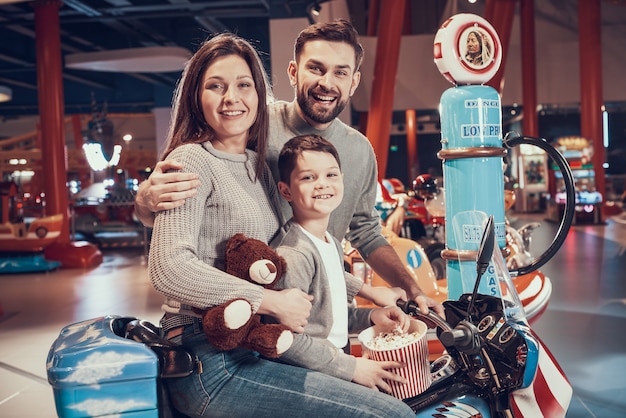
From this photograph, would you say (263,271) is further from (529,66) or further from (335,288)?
(529,66)

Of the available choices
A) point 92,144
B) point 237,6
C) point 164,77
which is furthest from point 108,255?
point 164,77

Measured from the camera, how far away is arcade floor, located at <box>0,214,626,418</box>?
4367 millimetres

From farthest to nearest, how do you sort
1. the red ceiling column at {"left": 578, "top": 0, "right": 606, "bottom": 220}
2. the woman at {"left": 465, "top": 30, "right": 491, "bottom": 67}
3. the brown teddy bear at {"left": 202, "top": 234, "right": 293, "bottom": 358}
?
1. the red ceiling column at {"left": 578, "top": 0, "right": 606, "bottom": 220}
2. the woman at {"left": 465, "top": 30, "right": 491, "bottom": 67}
3. the brown teddy bear at {"left": 202, "top": 234, "right": 293, "bottom": 358}

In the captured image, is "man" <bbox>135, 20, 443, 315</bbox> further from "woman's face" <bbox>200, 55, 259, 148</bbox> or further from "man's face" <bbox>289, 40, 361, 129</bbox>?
"woman's face" <bbox>200, 55, 259, 148</bbox>

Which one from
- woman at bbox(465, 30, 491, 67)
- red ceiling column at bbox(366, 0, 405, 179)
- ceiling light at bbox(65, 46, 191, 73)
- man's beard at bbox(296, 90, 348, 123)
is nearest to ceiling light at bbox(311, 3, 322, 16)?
red ceiling column at bbox(366, 0, 405, 179)

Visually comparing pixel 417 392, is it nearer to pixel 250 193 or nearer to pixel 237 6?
pixel 250 193

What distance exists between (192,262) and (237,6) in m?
12.4

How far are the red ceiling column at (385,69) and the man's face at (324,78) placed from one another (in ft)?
32.1

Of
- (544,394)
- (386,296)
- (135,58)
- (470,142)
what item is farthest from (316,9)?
(544,394)

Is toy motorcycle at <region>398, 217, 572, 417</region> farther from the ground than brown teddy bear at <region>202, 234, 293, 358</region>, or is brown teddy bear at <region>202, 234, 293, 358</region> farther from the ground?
brown teddy bear at <region>202, 234, 293, 358</region>

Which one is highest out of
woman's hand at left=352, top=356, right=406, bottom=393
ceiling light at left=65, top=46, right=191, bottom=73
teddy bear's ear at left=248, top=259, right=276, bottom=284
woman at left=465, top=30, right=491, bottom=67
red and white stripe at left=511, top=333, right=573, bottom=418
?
ceiling light at left=65, top=46, right=191, bottom=73

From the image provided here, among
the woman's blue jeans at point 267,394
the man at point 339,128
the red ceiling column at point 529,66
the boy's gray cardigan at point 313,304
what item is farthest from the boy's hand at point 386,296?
the red ceiling column at point 529,66

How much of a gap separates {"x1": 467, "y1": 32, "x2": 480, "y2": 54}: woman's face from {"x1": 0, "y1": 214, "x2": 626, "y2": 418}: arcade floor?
2.10 m

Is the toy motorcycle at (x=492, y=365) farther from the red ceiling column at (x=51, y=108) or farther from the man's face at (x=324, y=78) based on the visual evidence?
the red ceiling column at (x=51, y=108)
